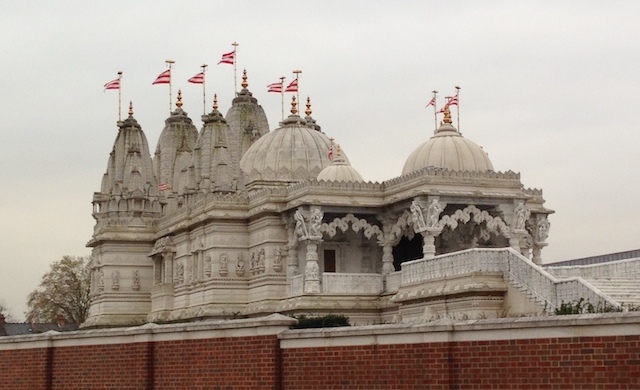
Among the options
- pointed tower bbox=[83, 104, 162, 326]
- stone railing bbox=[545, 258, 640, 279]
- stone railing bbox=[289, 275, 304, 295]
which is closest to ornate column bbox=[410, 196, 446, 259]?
stone railing bbox=[289, 275, 304, 295]

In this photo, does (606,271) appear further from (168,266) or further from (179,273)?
(168,266)

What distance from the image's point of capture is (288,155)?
5334 centimetres

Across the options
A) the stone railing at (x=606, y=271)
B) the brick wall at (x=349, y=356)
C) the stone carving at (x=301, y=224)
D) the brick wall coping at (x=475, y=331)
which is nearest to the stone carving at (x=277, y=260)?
the stone carving at (x=301, y=224)

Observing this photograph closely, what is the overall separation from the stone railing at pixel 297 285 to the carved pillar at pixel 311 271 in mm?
373

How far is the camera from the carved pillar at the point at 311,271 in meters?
44.3

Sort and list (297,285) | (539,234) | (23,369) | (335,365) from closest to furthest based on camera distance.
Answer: (335,365) → (23,369) → (297,285) → (539,234)

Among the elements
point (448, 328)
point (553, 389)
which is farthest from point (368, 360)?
point (553, 389)

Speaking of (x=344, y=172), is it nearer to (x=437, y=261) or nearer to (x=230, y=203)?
(x=230, y=203)

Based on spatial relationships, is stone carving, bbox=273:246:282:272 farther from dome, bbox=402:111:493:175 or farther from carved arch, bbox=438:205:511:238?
carved arch, bbox=438:205:511:238

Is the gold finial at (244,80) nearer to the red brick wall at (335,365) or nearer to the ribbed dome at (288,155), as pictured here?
the ribbed dome at (288,155)

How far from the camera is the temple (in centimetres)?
3653

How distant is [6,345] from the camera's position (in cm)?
2852

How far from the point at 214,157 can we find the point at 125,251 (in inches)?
322

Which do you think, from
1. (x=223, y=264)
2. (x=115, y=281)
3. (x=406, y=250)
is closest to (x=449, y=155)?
(x=406, y=250)
